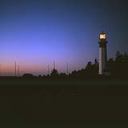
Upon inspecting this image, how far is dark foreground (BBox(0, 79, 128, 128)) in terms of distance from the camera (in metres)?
22.5

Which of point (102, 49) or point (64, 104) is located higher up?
point (102, 49)

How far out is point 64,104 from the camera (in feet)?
81.4

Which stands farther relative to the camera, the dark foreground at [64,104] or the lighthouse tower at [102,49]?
the lighthouse tower at [102,49]

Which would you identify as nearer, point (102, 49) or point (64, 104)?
point (64, 104)

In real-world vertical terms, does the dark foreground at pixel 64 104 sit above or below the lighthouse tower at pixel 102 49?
below

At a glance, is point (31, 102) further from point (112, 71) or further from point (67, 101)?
point (112, 71)

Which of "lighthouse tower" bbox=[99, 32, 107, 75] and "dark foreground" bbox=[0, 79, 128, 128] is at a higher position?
"lighthouse tower" bbox=[99, 32, 107, 75]

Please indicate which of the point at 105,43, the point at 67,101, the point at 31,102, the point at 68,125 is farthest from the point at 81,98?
the point at 105,43

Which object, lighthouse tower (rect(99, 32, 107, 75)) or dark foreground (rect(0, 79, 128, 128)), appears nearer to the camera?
dark foreground (rect(0, 79, 128, 128))

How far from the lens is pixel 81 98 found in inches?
1005

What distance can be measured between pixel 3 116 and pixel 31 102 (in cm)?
254

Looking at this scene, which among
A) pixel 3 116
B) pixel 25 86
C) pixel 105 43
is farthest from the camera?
pixel 105 43

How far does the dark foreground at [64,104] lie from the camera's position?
22.5m

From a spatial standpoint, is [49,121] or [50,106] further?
[50,106]
